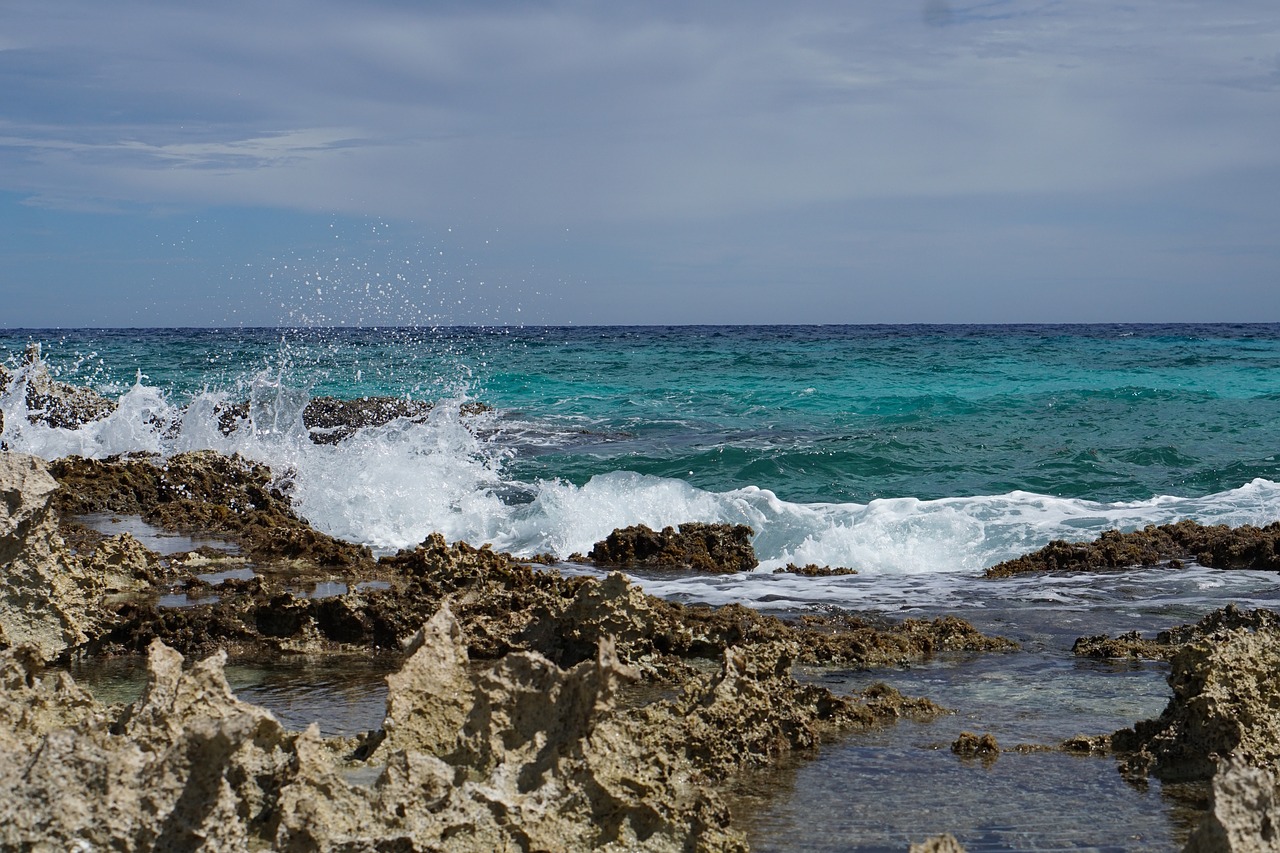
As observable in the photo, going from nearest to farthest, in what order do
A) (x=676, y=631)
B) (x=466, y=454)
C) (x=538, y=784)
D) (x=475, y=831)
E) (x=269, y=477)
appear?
(x=475, y=831), (x=538, y=784), (x=676, y=631), (x=269, y=477), (x=466, y=454)

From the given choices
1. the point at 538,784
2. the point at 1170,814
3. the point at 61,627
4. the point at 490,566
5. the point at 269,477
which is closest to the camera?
the point at 538,784

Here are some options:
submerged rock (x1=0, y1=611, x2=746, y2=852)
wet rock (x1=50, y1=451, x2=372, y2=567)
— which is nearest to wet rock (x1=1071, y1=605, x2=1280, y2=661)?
submerged rock (x1=0, y1=611, x2=746, y2=852)

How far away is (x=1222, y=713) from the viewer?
3.90m

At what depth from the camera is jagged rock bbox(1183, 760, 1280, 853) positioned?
90.7 inches

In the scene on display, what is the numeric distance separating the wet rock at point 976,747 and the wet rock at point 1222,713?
0.44 metres

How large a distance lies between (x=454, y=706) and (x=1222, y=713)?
2.52m

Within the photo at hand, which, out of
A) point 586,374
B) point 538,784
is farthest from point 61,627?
point 586,374

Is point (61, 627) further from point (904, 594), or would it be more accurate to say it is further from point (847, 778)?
point (904, 594)

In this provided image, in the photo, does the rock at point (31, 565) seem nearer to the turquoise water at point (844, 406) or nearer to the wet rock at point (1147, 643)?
the wet rock at point (1147, 643)

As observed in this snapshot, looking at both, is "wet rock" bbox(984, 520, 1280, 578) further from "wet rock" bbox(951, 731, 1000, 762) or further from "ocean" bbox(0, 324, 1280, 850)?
"wet rock" bbox(951, 731, 1000, 762)

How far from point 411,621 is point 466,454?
7318 millimetres

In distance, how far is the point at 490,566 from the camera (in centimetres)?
633

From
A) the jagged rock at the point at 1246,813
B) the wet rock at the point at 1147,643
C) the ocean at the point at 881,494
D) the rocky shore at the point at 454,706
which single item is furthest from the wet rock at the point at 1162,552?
the jagged rock at the point at 1246,813

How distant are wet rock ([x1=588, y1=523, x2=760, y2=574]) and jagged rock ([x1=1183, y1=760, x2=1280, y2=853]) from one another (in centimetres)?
618
